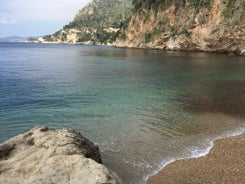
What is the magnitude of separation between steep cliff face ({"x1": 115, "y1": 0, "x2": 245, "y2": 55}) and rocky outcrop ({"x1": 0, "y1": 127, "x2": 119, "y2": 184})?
265 feet

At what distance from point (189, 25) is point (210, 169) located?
97.3 meters

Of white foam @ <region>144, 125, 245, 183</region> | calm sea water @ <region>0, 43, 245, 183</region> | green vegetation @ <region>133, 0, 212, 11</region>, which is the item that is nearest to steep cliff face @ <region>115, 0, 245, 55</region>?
green vegetation @ <region>133, 0, 212, 11</region>

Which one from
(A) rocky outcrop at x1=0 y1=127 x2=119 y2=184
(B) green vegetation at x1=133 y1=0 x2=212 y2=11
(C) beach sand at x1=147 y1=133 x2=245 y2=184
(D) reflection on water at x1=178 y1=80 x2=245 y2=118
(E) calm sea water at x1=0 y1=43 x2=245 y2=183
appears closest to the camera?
(A) rocky outcrop at x1=0 y1=127 x2=119 y2=184

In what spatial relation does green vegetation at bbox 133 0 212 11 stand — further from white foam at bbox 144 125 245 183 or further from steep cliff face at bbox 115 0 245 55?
white foam at bbox 144 125 245 183

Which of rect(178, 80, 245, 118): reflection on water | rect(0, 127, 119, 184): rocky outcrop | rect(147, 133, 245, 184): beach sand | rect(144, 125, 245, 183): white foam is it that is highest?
rect(0, 127, 119, 184): rocky outcrop

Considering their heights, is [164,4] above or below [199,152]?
above

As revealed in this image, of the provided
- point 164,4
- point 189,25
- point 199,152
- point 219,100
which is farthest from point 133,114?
point 164,4

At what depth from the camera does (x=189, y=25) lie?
345ft

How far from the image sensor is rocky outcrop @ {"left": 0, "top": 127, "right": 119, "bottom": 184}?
9227mm

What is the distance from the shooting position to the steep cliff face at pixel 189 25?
86688 mm

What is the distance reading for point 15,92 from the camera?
33.0 meters

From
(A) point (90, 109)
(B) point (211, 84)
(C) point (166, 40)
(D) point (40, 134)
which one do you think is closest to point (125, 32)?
(C) point (166, 40)

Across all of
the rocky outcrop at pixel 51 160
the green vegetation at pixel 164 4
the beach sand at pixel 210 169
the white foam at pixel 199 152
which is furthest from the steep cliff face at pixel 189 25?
the rocky outcrop at pixel 51 160

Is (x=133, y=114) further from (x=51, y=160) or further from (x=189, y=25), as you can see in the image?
(x=189, y=25)
